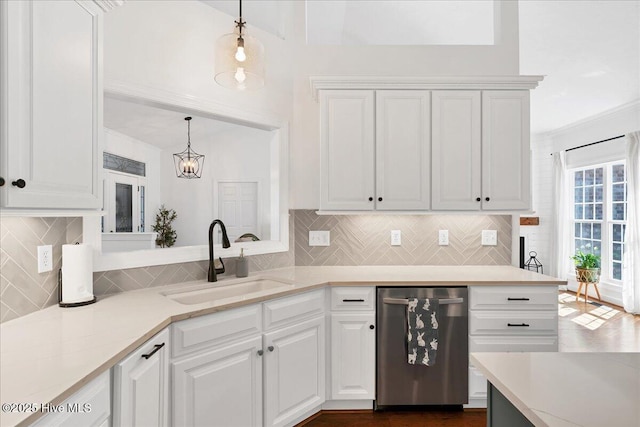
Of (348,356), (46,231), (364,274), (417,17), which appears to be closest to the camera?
(46,231)

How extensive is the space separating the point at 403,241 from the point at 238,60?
184 centimetres

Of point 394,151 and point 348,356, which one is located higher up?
point 394,151

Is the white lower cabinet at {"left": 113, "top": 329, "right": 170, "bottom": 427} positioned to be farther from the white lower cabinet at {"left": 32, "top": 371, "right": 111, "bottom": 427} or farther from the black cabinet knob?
the black cabinet knob

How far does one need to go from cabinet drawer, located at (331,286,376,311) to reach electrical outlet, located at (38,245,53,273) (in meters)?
1.53

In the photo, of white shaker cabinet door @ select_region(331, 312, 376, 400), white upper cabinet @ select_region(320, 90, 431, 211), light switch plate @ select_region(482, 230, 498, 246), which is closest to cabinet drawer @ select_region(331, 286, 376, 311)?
white shaker cabinet door @ select_region(331, 312, 376, 400)

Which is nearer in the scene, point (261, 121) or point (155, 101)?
point (155, 101)

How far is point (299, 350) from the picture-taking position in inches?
86.7

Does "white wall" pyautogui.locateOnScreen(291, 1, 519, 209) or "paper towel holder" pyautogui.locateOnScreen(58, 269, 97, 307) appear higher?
"white wall" pyautogui.locateOnScreen(291, 1, 519, 209)

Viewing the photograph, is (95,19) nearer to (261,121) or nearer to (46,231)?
(46,231)

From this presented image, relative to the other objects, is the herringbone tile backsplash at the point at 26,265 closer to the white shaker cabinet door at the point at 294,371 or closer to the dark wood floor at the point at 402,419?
the white shaker cabinet door at the point at 294,371

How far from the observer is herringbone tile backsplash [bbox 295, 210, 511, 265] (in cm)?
301

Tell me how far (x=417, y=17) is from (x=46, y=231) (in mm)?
3282

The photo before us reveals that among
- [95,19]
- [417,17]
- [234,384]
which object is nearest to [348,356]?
[234,384]

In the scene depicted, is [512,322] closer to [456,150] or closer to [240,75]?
[456,150]
